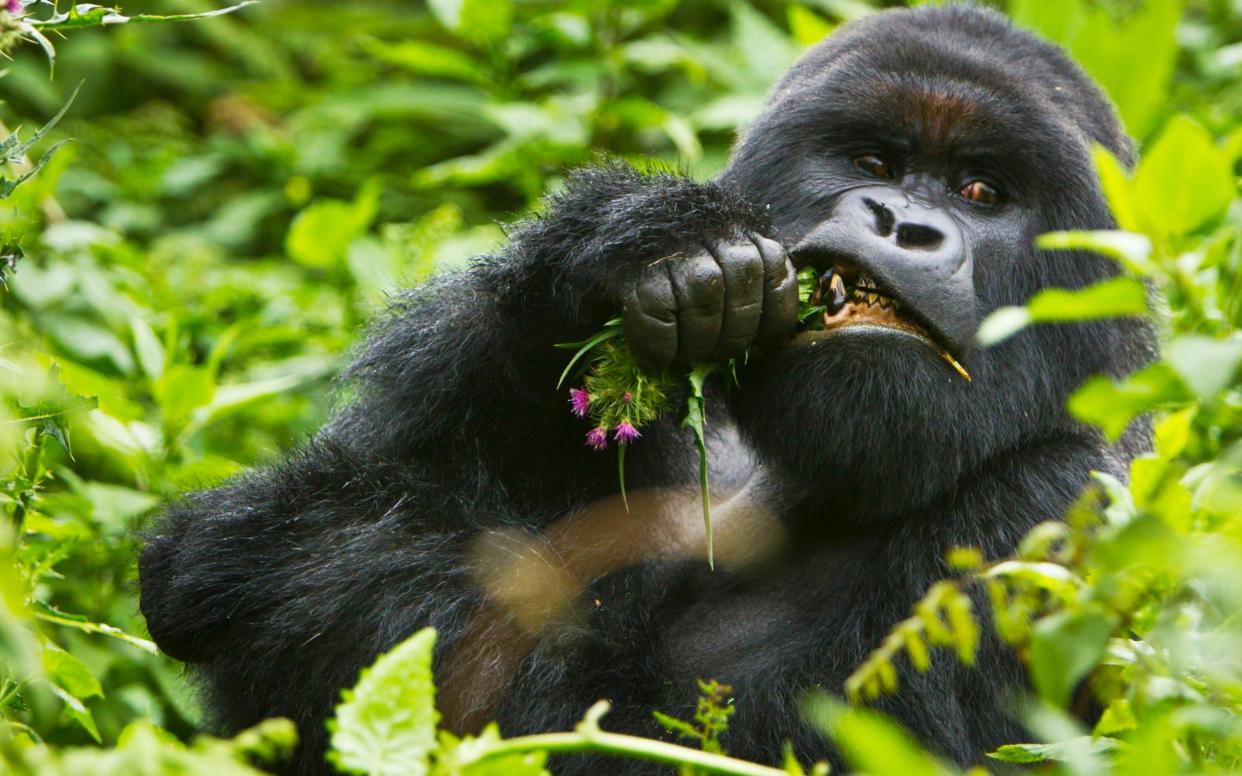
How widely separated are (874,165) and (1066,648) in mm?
1842

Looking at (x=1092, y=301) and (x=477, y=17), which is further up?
(x=1092, y=301)

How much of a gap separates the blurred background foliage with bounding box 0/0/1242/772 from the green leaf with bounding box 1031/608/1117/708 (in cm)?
23

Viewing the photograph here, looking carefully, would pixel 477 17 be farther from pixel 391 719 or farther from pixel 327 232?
pixel 391 719

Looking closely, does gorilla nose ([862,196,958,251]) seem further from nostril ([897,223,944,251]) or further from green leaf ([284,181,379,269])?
green leaf ([284,181,379,269])

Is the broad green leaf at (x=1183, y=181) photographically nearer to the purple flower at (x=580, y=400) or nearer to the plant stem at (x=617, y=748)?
the plant stem at (x=617, y=748)

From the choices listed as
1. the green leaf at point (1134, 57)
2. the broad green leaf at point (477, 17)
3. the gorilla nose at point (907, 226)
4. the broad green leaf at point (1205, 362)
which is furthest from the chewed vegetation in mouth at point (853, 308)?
the broad green leaf at point (477, 17)

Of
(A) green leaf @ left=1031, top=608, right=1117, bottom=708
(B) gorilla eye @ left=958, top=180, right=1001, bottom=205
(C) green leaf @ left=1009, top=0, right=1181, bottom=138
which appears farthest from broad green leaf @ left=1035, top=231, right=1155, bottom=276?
(C) green leaf @ left=1009, top=0, right=1181, bottom=138

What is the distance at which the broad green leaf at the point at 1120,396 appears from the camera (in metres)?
1.33

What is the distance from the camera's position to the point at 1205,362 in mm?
1262

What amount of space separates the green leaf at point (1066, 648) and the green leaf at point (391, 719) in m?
0.62

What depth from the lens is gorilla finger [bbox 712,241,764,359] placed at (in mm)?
2518

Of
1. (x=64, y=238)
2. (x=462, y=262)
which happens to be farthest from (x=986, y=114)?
(x=64, y=238)

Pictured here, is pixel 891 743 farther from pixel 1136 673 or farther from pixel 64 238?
pixel 64 238

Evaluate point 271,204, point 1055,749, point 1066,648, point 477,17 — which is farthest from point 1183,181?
point 271,204
